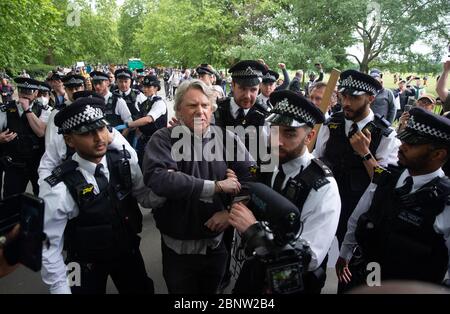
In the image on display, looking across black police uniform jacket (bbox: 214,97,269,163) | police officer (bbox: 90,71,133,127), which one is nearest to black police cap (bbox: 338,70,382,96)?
black police uniform jacket (bbox: 214,97,269,163)

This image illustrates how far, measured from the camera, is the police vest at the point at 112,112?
17.0ft

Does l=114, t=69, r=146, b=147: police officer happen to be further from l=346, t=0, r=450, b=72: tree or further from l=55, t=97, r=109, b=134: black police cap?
l=346, t=0, r=450, b=72: tree

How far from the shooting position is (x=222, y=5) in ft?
80.9

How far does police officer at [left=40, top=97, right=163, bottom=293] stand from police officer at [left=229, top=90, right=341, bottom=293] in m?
0.82

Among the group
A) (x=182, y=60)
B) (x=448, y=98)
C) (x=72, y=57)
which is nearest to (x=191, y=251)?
(x=448, y=98)

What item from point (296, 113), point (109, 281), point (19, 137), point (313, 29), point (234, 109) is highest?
point (313, 29)

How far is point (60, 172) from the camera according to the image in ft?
7.04

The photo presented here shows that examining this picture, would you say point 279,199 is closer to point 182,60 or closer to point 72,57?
point 182,60

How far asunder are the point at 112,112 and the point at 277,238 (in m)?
4.45

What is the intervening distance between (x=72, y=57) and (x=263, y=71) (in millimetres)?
32650

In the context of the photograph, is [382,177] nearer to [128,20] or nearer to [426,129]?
[426,129]

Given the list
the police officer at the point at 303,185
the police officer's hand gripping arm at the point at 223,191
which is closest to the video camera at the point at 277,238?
the police officer at the point at 303,185

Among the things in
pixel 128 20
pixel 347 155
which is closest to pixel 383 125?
pixel 347 155
